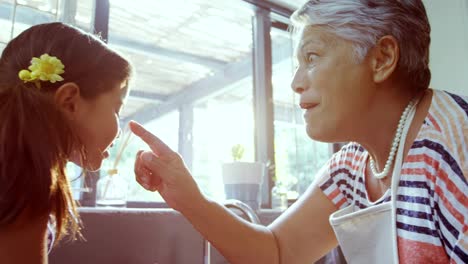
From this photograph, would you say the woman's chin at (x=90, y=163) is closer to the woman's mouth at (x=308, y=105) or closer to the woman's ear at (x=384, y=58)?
the woman's mouth at (x=308, y=105)

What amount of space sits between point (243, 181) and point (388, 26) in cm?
101

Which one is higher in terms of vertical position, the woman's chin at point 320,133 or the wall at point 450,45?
the wall at point 450,45

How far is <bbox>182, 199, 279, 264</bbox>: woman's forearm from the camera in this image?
2.96ft

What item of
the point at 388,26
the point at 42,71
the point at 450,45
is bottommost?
the point at 42,71

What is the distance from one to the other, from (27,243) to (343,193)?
70 centimetres

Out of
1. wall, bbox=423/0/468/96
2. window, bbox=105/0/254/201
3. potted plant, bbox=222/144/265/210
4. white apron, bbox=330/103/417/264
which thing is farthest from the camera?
wall, bbox=423/0/468/96

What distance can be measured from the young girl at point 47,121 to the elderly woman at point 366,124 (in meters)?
0.15

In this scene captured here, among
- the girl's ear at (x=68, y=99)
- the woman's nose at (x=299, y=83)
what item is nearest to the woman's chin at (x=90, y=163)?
the girl's ear at (x=68, y=99)

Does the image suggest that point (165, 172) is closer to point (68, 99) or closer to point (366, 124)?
point (68, 99)

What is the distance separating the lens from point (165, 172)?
33.9 inches

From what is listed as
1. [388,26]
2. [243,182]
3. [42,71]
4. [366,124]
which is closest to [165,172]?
[42,71]

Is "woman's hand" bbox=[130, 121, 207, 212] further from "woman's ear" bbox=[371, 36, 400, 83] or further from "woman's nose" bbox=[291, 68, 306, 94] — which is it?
"woman's ear" bbox=[371, 36, 400, 83]

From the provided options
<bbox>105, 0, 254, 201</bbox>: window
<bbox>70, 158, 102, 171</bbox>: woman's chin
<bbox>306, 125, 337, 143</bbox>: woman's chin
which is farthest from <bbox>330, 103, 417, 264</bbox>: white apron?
<bbox>105, 0, 254, 201</bbox>: window

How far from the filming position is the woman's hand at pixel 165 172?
→ 2.82ft
